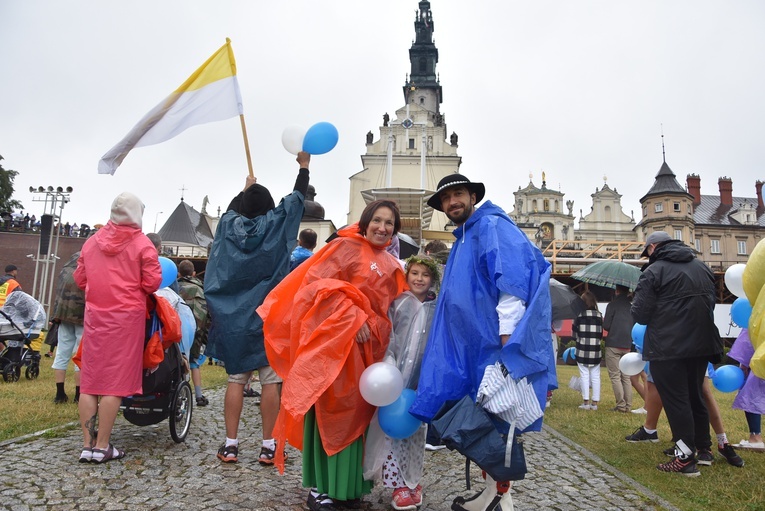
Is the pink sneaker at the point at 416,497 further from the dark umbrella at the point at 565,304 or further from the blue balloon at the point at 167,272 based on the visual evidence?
the dark umbrella at the point at 565,304

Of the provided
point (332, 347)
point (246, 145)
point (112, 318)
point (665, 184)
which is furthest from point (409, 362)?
point (665, 184)

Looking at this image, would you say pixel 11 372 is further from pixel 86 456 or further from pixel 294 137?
pixel 294 137

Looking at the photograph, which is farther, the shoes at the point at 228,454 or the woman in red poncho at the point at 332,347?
the shoes at the point at 228,454

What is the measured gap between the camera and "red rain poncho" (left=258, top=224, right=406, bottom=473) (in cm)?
293

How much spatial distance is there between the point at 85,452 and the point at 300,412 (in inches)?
78.8

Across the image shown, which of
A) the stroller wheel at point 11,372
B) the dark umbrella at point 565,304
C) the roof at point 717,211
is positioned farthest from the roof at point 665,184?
the stroller wheel at point 11,372

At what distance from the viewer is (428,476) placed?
404 centimetres

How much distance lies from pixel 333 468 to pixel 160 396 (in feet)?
6.95

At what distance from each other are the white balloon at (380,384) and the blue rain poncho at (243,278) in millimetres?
1411

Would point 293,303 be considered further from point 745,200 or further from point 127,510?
point 745,200

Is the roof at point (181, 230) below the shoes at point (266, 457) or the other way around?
the other way around

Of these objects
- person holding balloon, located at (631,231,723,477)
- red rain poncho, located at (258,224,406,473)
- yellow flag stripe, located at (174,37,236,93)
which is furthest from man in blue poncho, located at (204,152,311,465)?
person holding balloon, located at (631,231,723,477)

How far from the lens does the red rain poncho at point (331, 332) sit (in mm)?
2928

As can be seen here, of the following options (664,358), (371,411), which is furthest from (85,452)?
(664,358)
